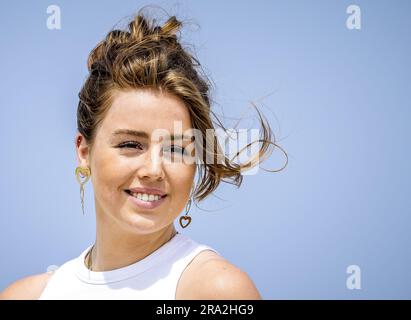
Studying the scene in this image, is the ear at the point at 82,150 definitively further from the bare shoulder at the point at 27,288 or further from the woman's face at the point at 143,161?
the bare shoulder at the point at 27,288

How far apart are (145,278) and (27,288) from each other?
34.2 inches

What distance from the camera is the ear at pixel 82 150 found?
2490mm

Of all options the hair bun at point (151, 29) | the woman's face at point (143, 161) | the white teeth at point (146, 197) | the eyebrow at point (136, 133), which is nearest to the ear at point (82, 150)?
the woman's face at point (143, 161)

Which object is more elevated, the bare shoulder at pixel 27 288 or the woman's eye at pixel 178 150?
the woman's eye at pixel 178 150

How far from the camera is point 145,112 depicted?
7.18 feet

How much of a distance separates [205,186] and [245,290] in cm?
78

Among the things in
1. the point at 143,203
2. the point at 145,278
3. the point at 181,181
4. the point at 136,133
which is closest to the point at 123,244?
the point at 145,278

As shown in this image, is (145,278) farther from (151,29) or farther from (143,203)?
(151,29)

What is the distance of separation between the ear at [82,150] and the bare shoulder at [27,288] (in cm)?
68

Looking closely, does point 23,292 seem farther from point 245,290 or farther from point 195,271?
point 245,290

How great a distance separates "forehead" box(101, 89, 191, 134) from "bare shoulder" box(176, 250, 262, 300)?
0.57m

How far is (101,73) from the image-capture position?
8.17ft

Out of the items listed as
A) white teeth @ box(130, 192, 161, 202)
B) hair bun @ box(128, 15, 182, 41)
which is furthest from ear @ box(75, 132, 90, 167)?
hair bun @ box(128, 15, 182, 41)
